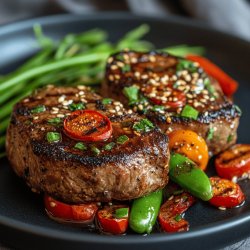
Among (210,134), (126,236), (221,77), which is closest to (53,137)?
(126,236)

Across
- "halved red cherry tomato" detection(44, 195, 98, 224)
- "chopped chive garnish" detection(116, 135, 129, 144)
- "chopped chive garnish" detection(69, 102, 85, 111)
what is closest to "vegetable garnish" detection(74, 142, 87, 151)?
"chopped chive garnish" detection(116, 135, 129, 144)

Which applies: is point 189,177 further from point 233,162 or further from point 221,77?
point 221,77

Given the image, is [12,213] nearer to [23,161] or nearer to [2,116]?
[23,161]

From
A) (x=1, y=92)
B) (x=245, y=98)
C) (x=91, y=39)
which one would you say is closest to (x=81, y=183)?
(x=1, y=92)

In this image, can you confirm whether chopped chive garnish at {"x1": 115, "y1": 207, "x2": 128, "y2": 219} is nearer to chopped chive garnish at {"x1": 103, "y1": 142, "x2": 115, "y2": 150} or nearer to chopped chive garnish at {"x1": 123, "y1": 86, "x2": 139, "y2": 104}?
chopped chive garnish at {"x1": 103, "y1": 142, "x2": 115, "y2": 150}

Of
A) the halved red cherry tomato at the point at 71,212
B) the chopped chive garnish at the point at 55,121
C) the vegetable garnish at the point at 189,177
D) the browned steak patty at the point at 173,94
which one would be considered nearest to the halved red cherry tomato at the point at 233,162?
the browned steak patty at the point at 173,94

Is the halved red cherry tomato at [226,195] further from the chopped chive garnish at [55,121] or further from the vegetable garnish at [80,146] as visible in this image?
the chopped chive garnish at [55,121]

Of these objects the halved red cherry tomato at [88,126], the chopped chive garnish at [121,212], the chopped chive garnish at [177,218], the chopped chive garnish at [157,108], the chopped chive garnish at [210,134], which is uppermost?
the halved red cherry tomato at [88,126]
